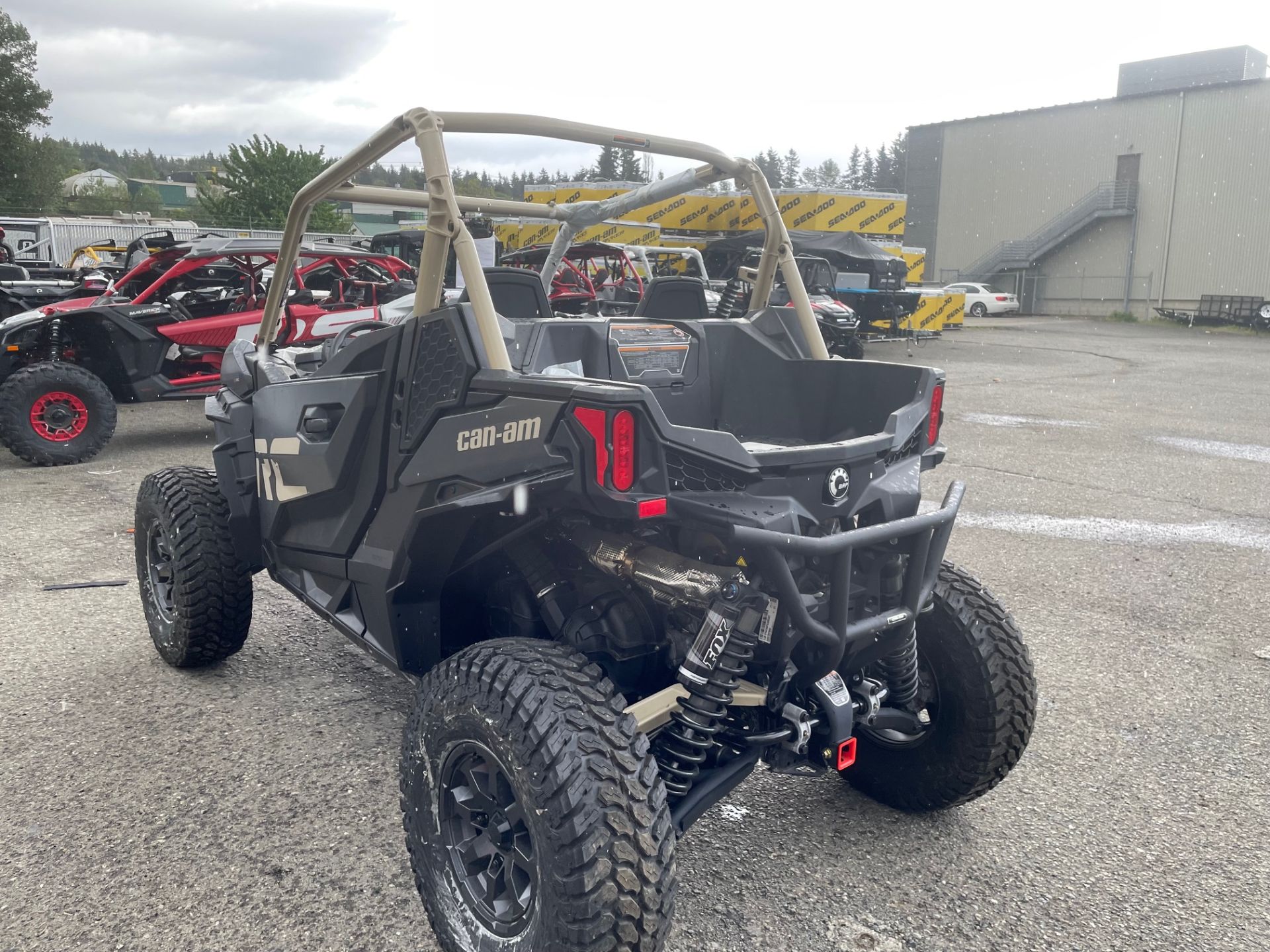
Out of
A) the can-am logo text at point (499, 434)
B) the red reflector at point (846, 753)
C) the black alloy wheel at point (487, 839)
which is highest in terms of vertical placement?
the can-am logo text at point (499, 434)

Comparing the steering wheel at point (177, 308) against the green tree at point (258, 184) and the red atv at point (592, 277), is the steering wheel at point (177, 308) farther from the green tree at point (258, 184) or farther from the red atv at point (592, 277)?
the green tree at point (258, 184)

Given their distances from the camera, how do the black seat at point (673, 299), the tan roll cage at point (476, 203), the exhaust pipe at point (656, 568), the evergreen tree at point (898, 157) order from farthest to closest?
the evergreen tree at point (898, 157) → the black seat at point (673, 299) → the tan roll cage at point (476, 203) → the exhaust pipe at point (656, 568)

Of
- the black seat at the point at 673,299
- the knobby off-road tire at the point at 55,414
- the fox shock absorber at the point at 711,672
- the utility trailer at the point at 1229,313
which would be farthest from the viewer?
the utility trailer at the point at 1229,313

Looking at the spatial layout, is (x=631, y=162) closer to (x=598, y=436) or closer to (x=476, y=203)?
(x=476, y=203)

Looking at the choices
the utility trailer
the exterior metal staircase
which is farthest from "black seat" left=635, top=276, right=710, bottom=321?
the exterior metal staircase

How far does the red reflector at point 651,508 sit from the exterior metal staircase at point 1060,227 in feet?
145

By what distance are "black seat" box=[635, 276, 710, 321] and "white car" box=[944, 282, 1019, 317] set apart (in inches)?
1426

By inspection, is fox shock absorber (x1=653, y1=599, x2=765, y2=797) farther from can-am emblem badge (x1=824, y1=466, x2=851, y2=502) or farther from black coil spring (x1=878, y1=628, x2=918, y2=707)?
black coil spring (x1=878, y1=628, x2=918, y2=707)

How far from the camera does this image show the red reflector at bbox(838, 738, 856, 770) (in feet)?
7.36

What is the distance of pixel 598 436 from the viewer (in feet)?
6.47

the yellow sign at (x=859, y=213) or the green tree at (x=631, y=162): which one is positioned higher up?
the yellow sign at (x=859, y=213)

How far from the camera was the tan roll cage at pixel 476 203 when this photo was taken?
2346mm

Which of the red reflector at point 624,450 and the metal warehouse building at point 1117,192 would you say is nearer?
the red reflector at point 624,450

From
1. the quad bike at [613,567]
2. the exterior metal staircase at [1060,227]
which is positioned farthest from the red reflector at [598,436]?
the exterior metal staircase at [1060,227]
